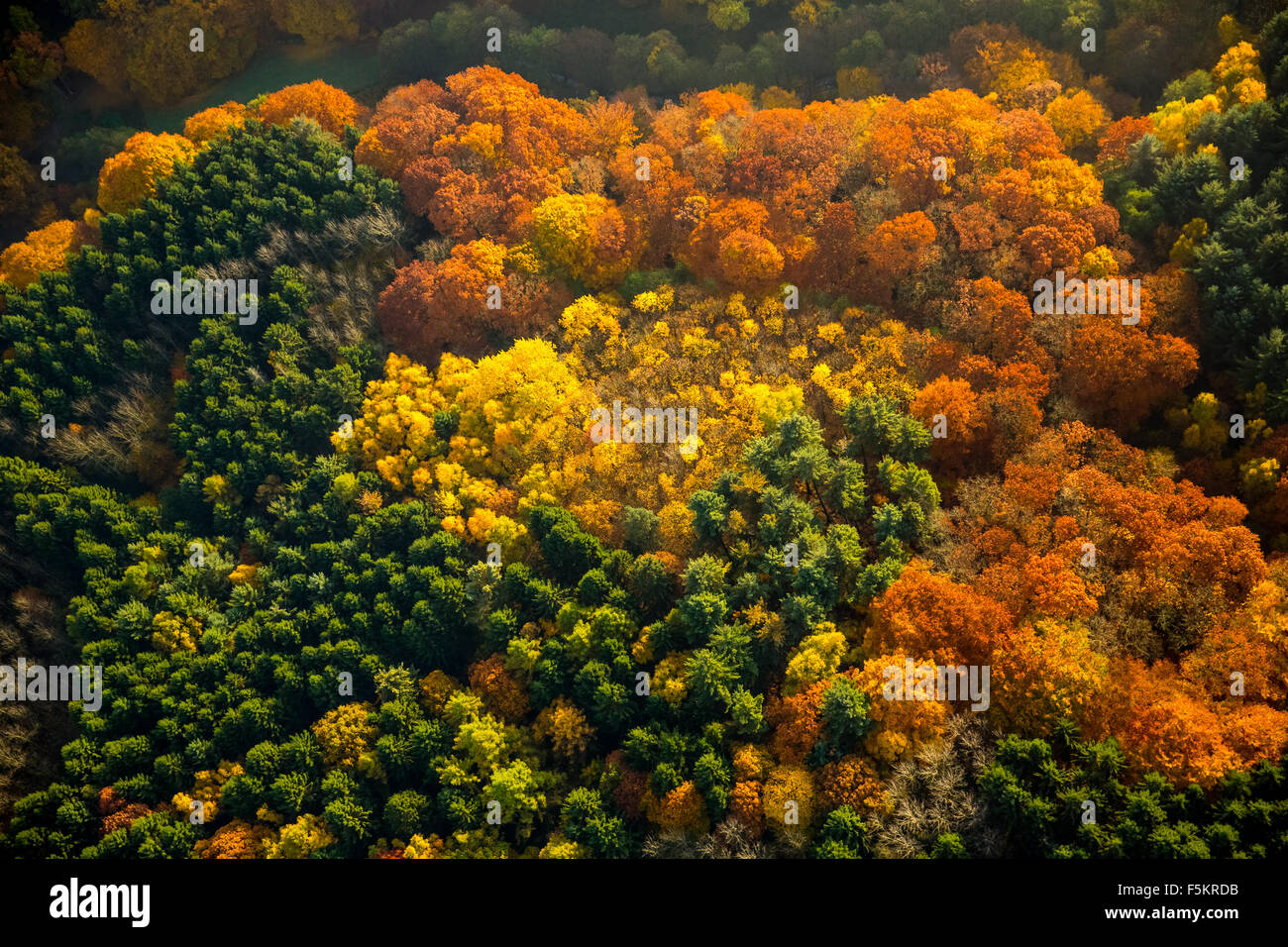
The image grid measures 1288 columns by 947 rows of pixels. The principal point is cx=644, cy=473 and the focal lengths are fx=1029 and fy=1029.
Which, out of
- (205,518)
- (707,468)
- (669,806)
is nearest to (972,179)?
(707,468)

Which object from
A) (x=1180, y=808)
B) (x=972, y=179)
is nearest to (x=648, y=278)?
(x=972, y=179)

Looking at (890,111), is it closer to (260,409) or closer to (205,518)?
(260,409)

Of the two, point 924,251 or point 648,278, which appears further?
point 648,278

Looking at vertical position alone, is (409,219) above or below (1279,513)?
above

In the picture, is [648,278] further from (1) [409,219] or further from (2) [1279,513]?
(2) [1279,513]

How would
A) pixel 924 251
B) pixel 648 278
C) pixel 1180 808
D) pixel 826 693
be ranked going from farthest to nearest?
pixel 648 278 < pixel 924 251 < pixel 826 693 < pixel 1180 808

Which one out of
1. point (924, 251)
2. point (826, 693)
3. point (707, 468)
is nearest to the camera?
point (826, 693)
